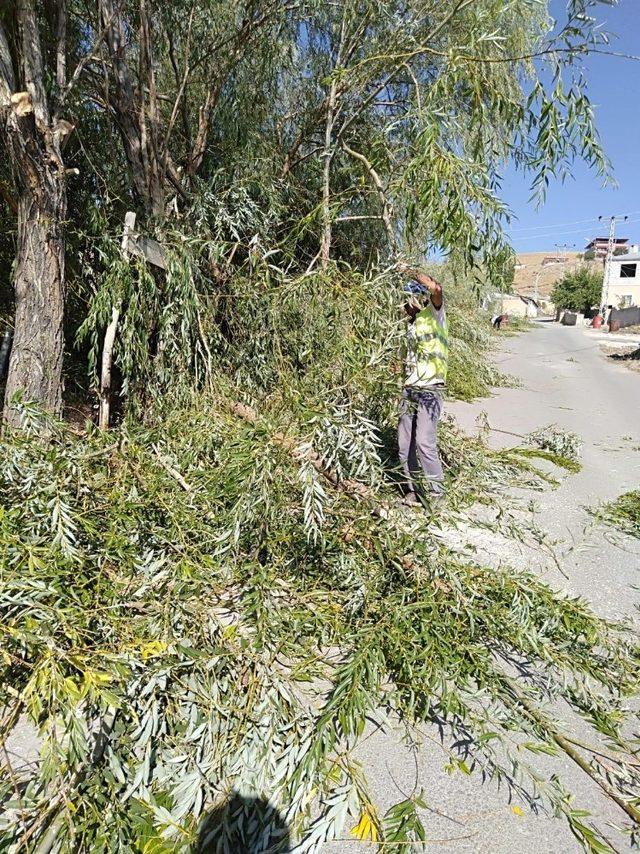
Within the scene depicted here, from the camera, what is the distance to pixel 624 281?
61.6 metres

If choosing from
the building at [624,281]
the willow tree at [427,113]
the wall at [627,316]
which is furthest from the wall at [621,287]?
the willow tree at [427,113]

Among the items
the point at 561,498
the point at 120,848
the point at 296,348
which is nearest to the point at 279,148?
the point at 296,348

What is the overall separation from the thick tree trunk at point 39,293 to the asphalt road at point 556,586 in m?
3.39

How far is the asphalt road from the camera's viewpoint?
74.0 inches

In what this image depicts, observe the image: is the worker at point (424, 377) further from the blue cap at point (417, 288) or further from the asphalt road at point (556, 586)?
the asphalt road at point (556, 586)

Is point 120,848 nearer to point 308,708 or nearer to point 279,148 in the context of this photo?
point 308,708

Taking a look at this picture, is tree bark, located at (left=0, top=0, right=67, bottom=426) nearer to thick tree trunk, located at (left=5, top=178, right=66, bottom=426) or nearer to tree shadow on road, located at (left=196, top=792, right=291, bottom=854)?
thick tree trunk, located at (left=5, top=178, right=66, bottom=426)

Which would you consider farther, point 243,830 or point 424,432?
point 424,432

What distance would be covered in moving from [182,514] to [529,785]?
2057 mm

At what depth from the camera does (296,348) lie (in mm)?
4773

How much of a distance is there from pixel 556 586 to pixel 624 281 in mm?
68747

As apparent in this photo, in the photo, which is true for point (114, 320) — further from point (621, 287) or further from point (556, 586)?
point (621, 287)

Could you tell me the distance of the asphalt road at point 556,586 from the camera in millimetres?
1879

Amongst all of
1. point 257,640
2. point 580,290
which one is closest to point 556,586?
point 257,640
